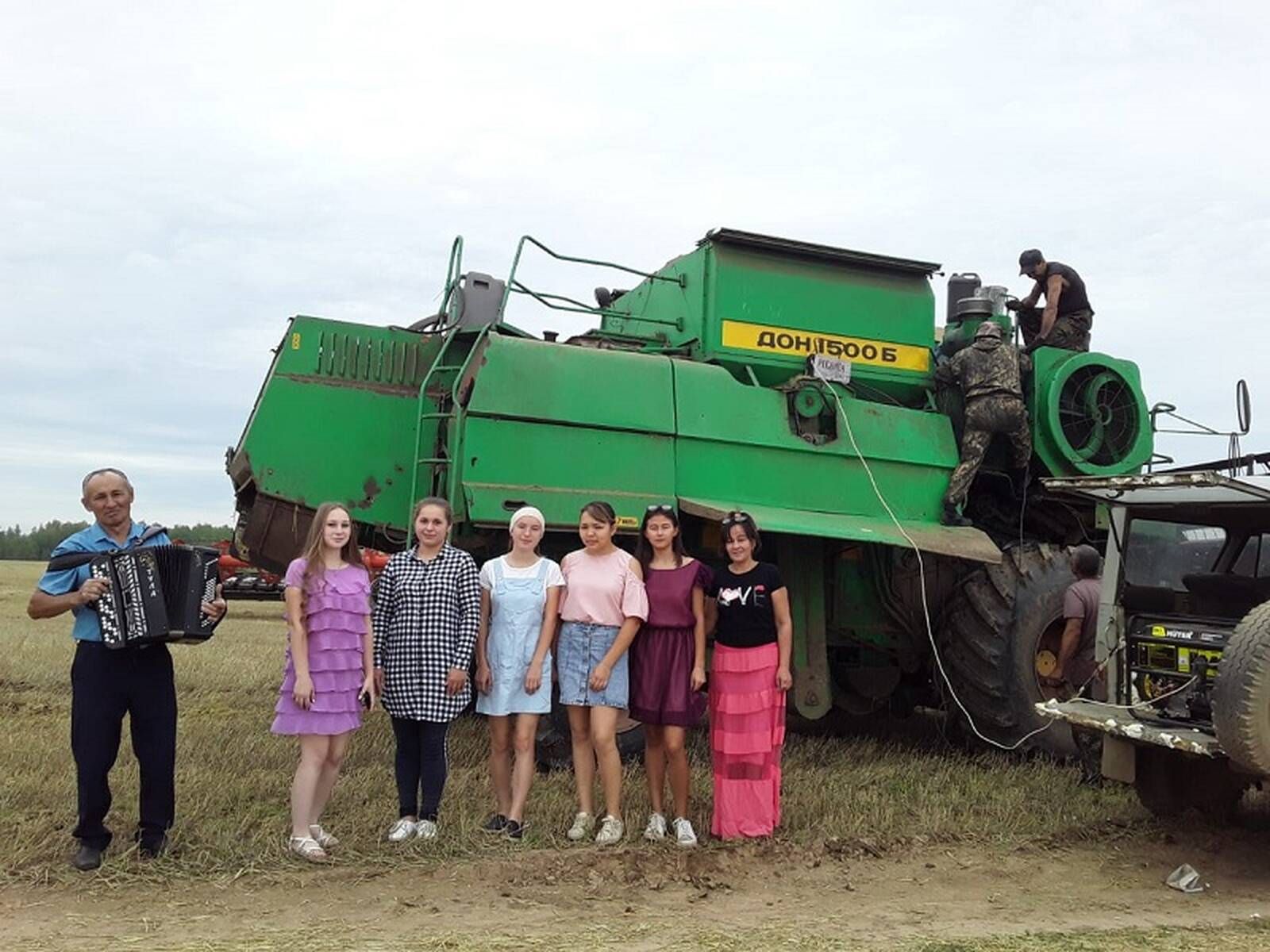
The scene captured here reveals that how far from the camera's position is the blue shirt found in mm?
4547

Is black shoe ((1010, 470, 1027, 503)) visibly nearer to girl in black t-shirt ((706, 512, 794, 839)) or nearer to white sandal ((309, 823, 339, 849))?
girl in black t-shirt ((706, 512, 794, 839))

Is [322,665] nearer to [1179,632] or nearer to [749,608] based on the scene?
[749,608]

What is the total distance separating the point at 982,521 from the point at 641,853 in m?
4.20

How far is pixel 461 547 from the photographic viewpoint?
6.44 meters

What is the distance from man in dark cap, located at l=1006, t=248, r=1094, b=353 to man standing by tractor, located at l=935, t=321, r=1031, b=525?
60 cm

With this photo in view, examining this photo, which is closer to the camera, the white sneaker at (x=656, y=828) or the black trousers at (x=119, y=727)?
the black trousers at (x=119, y=727)

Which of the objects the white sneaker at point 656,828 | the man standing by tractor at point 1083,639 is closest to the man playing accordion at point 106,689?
the white sneaker at point 656,828

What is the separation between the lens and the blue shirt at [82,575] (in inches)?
179

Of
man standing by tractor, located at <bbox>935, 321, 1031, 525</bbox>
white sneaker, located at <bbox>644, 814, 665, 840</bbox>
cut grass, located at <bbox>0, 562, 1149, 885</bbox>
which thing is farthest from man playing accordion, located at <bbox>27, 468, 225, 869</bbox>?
man standing by tractor, located at <bbox>935, 321, 1031, 525</bbox>

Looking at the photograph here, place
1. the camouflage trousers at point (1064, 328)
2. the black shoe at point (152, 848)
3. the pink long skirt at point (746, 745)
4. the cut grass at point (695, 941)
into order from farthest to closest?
the camouflage trousers at point (1064, 328), the pink long skirt at point (746, 745), the black shoe at point (152, 848), the cut grass at point (695, 941)

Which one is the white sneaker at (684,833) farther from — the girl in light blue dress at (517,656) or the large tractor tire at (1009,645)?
the large tractor tire at (1009,645)

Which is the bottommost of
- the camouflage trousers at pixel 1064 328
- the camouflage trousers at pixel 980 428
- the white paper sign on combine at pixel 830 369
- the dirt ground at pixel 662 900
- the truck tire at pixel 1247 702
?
the dirt ground at pixel 662 900

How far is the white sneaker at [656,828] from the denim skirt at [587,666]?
53 centimetres

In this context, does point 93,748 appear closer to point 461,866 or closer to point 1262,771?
point 461,866
